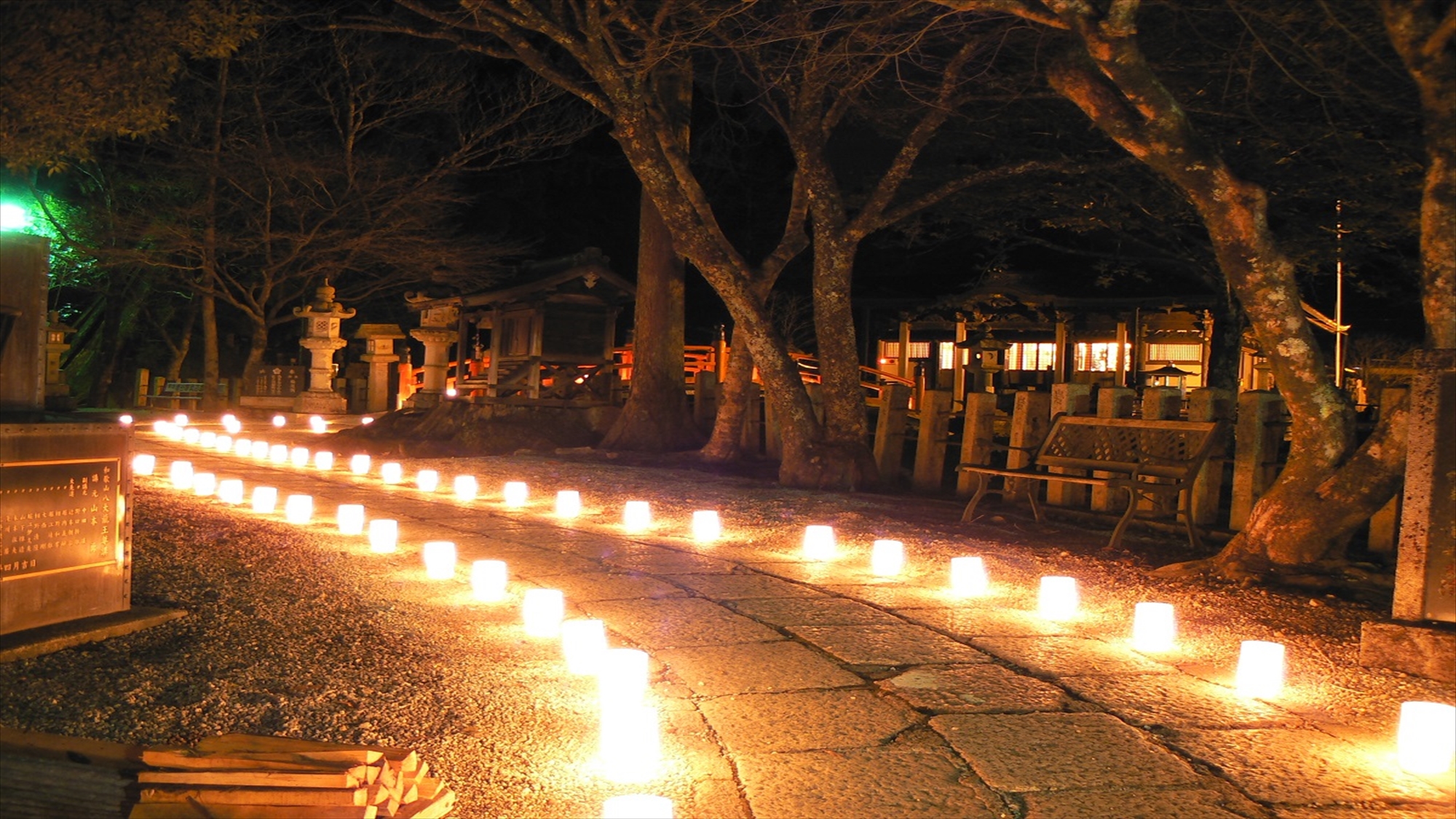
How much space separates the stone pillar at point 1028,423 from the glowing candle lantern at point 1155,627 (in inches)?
228

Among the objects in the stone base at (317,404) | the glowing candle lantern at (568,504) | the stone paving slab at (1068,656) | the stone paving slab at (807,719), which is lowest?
the stone paving slab at (807,719)

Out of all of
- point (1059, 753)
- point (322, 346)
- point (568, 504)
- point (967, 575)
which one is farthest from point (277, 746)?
point (322, 346)

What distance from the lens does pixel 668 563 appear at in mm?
8391

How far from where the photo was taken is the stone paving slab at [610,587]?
7.03 meters

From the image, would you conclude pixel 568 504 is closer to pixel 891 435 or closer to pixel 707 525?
pixel 707 525

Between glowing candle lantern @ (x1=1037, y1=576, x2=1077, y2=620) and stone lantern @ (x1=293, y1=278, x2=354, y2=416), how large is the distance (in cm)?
2634

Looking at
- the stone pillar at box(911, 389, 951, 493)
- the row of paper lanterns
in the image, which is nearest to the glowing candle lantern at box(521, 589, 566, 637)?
the row of paper lanterns

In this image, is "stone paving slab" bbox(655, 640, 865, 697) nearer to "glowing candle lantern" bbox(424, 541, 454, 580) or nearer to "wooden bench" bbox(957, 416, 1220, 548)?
"glowing candle lantern" bbox(424, 541, 454, 580)

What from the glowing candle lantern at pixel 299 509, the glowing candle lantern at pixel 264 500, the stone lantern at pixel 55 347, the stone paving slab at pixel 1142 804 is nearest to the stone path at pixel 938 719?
the stone paving slab at pixel 1142 804

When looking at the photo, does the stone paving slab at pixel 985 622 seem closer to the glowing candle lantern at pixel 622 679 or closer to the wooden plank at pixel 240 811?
the glowing candle lantern at pixel 622 679

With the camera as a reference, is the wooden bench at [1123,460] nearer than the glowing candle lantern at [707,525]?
Yes

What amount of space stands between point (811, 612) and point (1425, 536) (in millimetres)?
3312

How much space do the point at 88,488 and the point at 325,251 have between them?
24734mm

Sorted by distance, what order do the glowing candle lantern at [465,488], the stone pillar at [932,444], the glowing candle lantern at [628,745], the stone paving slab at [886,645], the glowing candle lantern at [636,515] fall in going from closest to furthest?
the glowing candle lantern at [628,745] → the stone paving slab at [886,645] → the glowing candle lantern at [636,515] → the glowing candle lantern at [465,488] → the stone pillar at [932,444]
